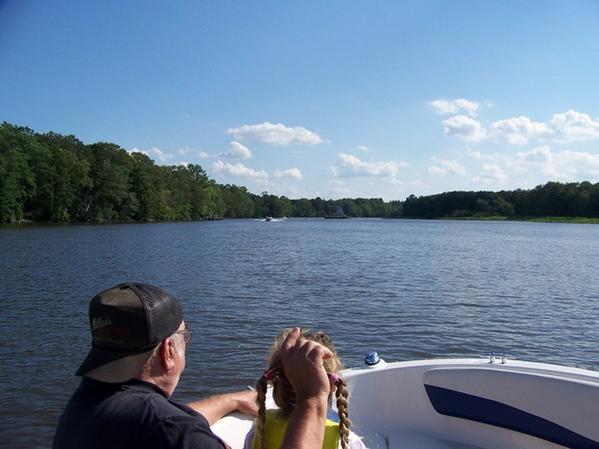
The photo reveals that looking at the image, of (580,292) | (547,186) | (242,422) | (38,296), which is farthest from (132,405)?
(547,186)

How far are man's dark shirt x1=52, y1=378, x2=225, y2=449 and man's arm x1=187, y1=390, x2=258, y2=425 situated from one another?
1728mm

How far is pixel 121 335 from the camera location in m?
1.90

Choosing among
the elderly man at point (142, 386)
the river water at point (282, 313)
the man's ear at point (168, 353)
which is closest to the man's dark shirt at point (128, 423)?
the elderly man at point (142, 386)

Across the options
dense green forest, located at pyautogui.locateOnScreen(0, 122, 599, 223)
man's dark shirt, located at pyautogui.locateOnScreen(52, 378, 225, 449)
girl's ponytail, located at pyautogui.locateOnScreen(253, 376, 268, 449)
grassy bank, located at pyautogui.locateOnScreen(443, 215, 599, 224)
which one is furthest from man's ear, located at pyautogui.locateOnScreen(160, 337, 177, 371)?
grassy bank, located at pyautogui.locateOnScreen(443, 215, 599, 224)

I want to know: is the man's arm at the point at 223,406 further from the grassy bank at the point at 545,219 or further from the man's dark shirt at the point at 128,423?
the grassy bank at the point at 545,219

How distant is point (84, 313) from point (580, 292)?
17.6 m

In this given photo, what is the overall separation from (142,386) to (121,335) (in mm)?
211

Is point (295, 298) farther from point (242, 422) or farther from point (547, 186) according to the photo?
point (547, 186)

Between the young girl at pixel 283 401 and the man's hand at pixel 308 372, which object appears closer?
the man's hand at pixel 308 372

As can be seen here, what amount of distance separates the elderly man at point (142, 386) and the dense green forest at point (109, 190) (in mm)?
74160

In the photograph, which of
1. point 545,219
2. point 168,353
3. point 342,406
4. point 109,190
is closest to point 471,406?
point 342,406

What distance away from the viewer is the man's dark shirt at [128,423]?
1777 mm

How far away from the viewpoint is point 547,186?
144m

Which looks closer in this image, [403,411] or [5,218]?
[403,411]
